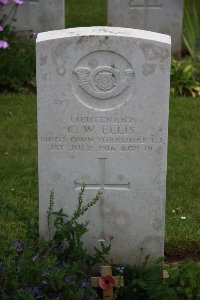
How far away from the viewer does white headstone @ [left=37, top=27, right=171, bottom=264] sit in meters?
4.24

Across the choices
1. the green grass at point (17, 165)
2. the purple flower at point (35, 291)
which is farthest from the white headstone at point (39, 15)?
the purple flower at point (35, 291)

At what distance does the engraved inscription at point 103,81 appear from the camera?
428 cm

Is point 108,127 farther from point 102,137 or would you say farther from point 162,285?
point 162,285

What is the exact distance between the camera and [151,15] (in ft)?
33.4

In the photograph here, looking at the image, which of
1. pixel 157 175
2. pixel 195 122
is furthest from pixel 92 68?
pixel 195 122

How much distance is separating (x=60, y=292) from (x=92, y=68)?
126 centimetres

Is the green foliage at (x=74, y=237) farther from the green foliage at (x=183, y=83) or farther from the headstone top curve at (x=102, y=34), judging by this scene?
the green foliage at (x=183, y=83)

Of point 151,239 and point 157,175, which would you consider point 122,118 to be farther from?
point 151,239

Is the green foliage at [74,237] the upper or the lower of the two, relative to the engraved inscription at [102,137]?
lower

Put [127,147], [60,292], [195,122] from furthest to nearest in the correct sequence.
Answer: [195,122]
[127,147]
[60,292]

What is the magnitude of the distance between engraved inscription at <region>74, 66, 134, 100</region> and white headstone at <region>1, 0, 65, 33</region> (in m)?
5.70

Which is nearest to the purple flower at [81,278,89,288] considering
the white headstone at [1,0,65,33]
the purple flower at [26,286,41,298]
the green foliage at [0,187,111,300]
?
the green foliage at [0,187,111,300]

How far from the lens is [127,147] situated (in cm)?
441

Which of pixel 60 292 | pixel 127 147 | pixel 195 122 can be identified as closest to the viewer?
pixel 60 292
